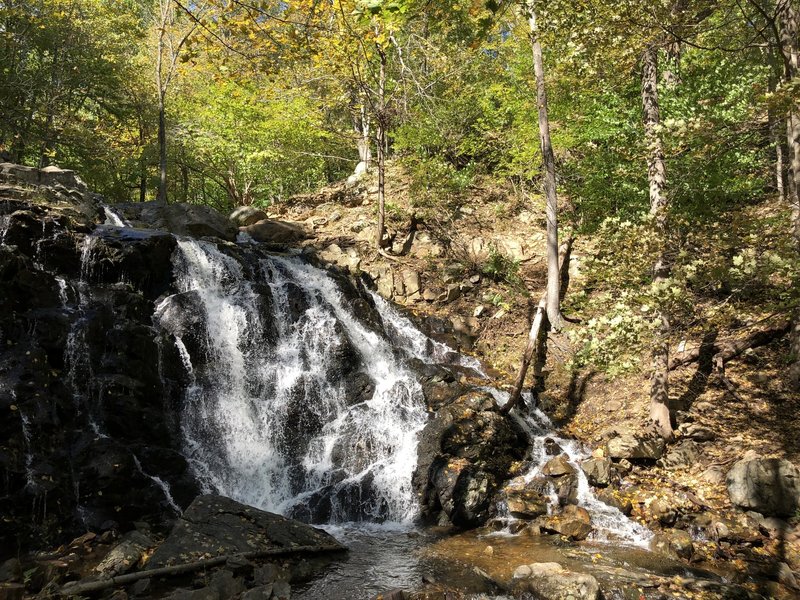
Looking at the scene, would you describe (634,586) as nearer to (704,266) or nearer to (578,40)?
(704,266)

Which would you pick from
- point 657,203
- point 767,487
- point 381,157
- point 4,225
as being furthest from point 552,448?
point 4,225

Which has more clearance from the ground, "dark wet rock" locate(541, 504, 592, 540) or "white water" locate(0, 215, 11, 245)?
"white water" locate(0, 215, 11, 245)

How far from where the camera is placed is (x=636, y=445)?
10.1 m

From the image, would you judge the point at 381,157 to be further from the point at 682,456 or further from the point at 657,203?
the point at 682,456

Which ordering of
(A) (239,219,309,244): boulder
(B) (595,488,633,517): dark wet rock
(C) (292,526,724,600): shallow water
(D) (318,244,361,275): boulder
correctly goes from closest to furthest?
Result: 1. (C) (292,526,724,600): shallow water
2. (B) (595,488,633,517): dark wet rock
3. (D) (318,244,361,275): boulder
4. (A) (239,219,309,244): boulder

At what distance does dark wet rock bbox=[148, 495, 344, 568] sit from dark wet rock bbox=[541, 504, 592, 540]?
3710 mm

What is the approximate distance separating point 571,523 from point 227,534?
562cm

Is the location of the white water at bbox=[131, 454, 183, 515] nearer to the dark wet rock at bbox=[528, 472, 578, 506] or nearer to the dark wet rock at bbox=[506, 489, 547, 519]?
the dark wet rock at bbox=[506, 489, 547, 519]

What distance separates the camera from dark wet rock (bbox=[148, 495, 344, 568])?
7016mm

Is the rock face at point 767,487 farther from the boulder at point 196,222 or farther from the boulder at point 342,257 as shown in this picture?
the boulder at point 196,222

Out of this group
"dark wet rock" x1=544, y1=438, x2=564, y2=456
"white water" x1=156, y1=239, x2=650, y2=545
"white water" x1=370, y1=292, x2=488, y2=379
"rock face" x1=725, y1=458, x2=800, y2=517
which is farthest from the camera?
"white water" x1=370, y1=292, x2=488, y2=379

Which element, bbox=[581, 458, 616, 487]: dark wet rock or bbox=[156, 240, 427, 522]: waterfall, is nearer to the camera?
bbox=[581, 458, 616, 487]: dark wet rock

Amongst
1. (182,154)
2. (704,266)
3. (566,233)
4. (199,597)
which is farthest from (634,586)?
(182,154)

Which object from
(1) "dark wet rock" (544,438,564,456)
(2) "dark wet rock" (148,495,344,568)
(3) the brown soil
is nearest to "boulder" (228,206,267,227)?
(3) the brown soil
